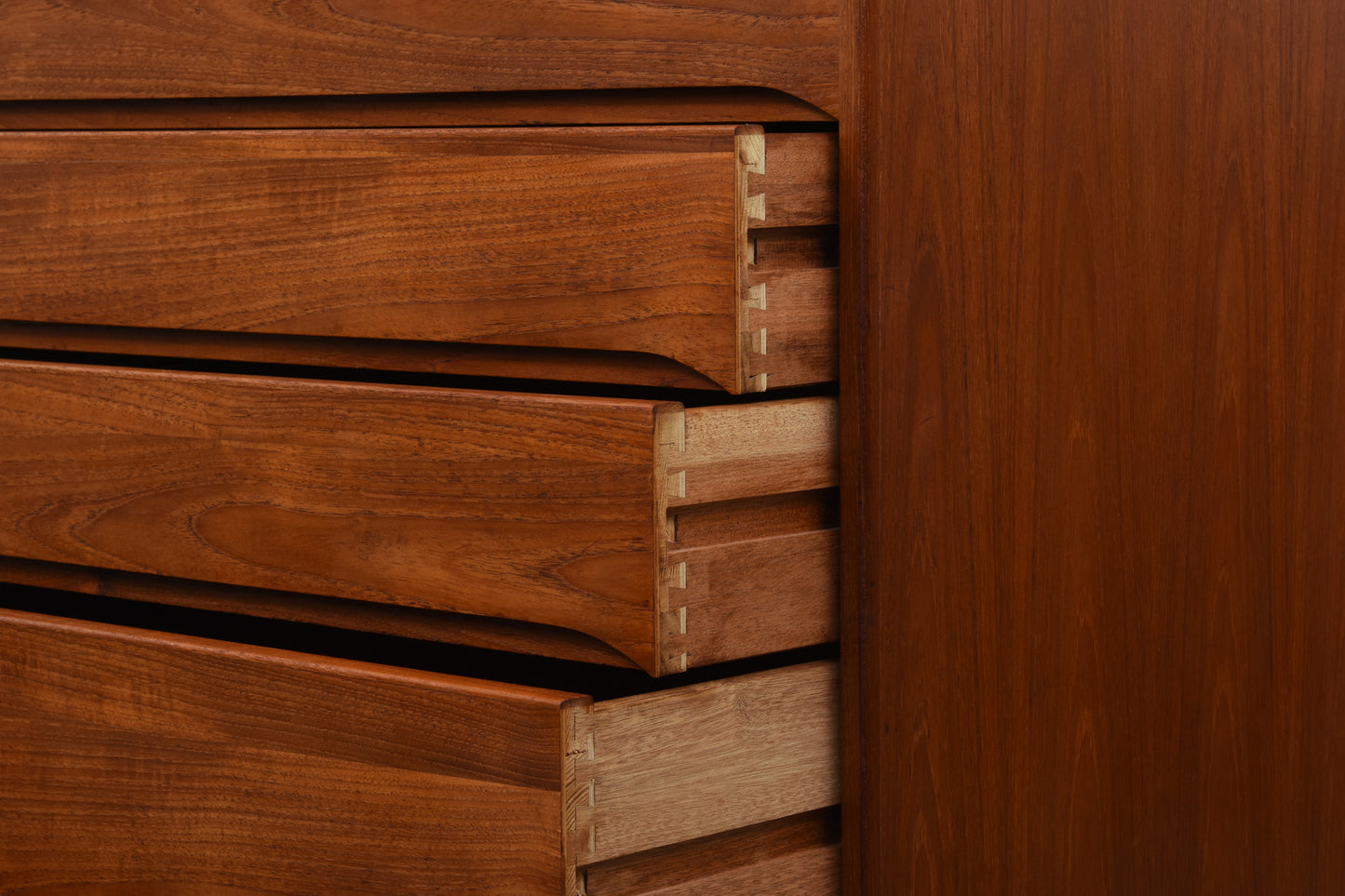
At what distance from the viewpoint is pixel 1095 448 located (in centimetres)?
70

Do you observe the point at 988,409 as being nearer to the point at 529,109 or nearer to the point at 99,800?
the point at 529,109

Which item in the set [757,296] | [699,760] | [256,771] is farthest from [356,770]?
[757,296]

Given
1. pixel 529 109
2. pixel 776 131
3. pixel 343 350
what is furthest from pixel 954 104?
pixel 343 350

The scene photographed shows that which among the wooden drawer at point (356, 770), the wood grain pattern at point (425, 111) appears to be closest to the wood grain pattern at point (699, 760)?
the wooden drawer at point (356, 770)

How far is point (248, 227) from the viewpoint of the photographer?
75 cm

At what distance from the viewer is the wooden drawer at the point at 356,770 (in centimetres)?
65

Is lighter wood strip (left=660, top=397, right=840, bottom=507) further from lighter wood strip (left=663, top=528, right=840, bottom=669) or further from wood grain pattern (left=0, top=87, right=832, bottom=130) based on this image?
wood grain pattern (left=0, top=87, right=832, bottom=130)

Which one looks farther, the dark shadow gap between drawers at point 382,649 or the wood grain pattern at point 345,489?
the dark shadow gap between drawers at point 382,649

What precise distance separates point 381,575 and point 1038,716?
323 millimetres

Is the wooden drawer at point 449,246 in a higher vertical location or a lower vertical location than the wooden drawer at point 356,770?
higher

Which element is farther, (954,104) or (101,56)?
(101,56)

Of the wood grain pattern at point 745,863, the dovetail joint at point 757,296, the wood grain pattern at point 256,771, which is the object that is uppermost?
the dovetail joint at point 757,296

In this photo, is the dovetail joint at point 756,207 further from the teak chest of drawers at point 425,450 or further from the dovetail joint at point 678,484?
the dovetail joint at point 678,484

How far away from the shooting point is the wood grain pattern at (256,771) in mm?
660
